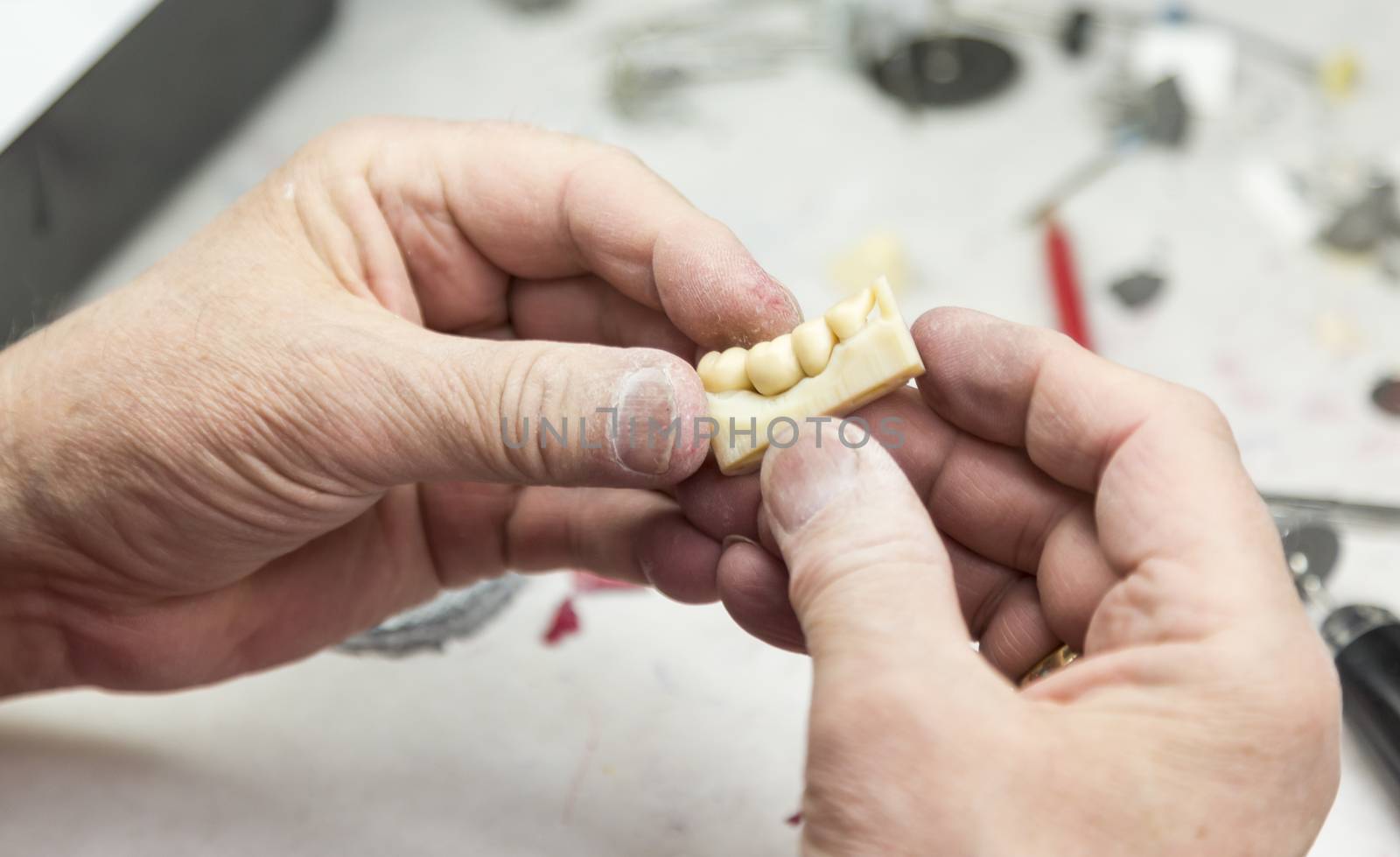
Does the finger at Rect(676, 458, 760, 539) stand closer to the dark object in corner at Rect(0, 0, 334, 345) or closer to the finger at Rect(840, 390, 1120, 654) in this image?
the finger at Rect(840, 390, 1120, 654)

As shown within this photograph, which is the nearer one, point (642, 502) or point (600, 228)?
point (600, 228)

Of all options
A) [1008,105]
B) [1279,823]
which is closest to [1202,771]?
[1279,823]

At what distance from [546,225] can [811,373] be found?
43cm

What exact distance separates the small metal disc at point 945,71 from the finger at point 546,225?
1.24 meters

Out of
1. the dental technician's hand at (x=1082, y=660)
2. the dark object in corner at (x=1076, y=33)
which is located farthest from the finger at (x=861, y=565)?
the dark object in corner at (x=1076, y=33)

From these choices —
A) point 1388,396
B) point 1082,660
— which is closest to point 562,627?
point 1082,660

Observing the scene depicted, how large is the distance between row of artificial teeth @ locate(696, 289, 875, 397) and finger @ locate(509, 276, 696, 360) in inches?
7.4

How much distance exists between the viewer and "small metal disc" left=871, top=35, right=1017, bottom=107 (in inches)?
102

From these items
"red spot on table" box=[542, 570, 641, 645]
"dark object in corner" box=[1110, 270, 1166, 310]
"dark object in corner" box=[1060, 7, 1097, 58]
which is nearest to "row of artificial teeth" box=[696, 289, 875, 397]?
"red spot on table" box=[542, 570, 641, 645]

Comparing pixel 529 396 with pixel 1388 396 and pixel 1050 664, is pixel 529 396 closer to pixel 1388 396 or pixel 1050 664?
pixel 1050 664

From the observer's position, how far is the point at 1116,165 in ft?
8.06

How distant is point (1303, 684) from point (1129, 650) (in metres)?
0.14

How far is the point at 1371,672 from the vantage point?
154cm

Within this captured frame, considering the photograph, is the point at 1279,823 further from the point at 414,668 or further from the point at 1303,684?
the point at 414,668
